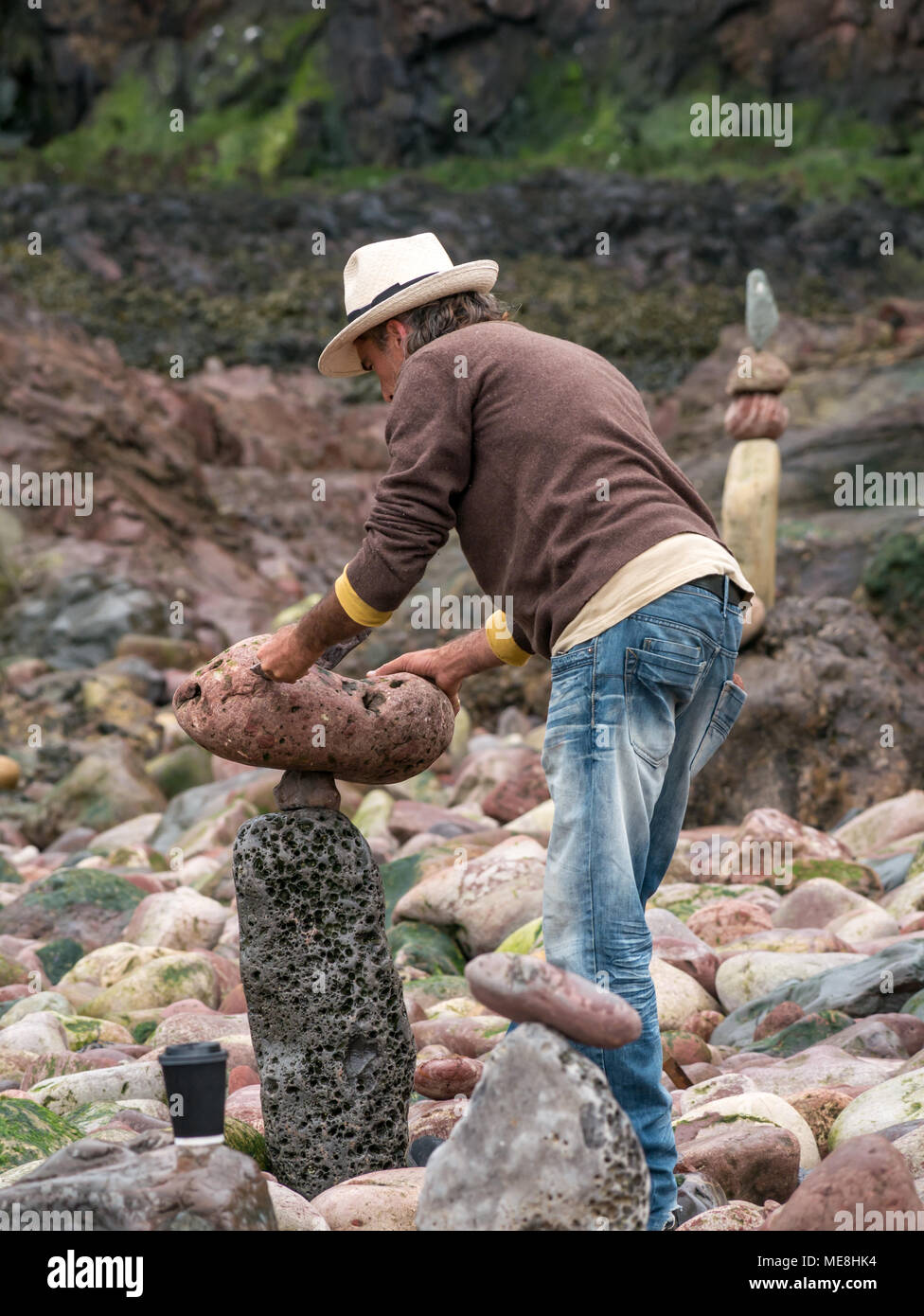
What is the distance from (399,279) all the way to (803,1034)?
8.66 ft

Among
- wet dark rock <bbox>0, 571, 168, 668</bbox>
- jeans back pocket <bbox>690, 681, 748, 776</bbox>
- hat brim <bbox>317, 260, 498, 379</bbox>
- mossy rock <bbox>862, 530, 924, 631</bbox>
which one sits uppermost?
wet dark rock <bbox>0, 571, 168, 668</bbox>

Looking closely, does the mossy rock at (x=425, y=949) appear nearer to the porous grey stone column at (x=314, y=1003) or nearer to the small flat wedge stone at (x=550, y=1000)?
the porous grey stone column at (x=314, y=1003)

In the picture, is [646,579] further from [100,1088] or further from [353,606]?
[100,1088]

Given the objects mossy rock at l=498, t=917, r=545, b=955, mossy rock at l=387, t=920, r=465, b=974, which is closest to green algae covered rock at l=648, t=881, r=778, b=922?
mossy rock at l=387, t=920, r=465, b=974

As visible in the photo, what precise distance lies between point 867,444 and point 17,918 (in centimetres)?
1077

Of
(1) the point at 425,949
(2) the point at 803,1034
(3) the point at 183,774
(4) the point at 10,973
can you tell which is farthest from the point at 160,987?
(3) the point at 183,774

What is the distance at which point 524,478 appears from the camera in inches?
117

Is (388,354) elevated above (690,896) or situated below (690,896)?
above

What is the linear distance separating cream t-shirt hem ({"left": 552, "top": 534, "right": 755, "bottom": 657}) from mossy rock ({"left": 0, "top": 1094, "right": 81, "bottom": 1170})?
1.68 meters

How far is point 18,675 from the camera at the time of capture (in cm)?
1376

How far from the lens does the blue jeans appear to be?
110 inches

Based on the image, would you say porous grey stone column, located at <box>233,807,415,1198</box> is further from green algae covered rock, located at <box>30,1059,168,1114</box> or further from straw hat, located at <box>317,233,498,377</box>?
straw hat, located at <box>317,233,498,377</box>
